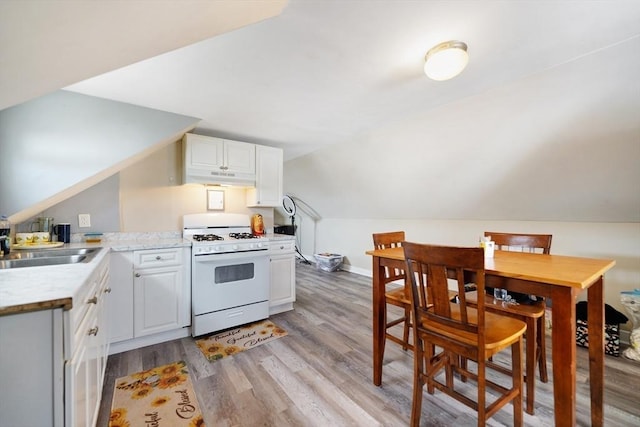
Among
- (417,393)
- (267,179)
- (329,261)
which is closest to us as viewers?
(417,393)

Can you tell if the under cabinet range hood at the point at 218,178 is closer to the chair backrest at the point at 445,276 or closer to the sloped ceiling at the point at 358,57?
the sloped ceiling at the point at 358,57

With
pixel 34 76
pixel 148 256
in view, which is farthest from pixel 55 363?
pixel 148 256

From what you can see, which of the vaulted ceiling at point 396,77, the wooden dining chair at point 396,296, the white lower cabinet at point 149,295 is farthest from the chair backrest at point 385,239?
the white lower cabinet at point 149,295

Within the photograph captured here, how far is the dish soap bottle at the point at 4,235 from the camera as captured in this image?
172 cm

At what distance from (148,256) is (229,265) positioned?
0.70m

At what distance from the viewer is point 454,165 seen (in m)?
2.91

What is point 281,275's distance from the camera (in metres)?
3.13

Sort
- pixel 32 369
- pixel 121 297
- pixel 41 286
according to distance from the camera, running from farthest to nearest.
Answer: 1. pixel 121 297
2. pixel 41 286
3. pixel 32 369

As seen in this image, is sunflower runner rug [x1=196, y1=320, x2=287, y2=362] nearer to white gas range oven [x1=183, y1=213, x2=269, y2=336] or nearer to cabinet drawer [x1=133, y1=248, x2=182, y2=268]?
white gas range oven [x1=183, y1=213, x2=269, y2=336]

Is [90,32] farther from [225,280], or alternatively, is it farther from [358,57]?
[225,280]

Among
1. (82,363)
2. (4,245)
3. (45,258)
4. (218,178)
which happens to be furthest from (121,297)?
(218,178)

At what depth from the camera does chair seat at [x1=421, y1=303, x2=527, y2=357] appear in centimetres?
129

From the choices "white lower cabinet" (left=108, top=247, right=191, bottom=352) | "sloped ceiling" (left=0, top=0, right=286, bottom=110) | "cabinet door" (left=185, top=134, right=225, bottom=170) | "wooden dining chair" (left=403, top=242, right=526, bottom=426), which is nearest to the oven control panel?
"white lower cabinet" (left=108, top=247, right=191, bottom=352)

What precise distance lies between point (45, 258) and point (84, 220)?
3.15 ft
